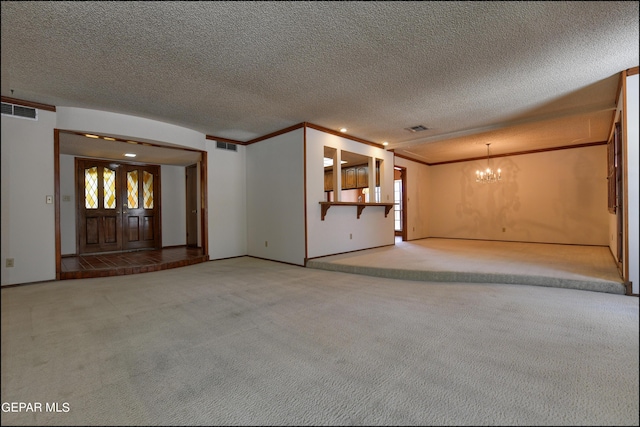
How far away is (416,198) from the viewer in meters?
8.05

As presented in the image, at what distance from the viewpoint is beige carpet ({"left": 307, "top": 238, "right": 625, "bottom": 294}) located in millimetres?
3312

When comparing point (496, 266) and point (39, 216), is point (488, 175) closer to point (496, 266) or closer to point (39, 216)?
point (496, 266)

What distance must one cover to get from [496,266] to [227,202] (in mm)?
4726

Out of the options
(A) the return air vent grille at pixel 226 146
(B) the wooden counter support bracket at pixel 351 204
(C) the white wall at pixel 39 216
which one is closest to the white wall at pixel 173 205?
(A) the return air vent grille at pixel 226 146

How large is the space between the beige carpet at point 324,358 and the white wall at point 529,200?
4.52 meters

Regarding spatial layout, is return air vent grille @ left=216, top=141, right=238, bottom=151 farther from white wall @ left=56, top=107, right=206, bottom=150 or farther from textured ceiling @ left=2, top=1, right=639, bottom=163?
textured ceiling @ left=2, top=1, right=639, bottom=163

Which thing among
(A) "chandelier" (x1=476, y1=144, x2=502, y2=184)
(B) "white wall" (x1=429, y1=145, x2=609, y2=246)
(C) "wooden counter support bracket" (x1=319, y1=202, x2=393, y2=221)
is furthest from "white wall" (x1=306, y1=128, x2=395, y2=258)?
(B) "white wall" (x1=429, y1=145, x2=609, y2=246)

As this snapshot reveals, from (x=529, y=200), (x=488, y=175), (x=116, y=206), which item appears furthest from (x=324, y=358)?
(x=529, y=200)

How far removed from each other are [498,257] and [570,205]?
3.28 meters

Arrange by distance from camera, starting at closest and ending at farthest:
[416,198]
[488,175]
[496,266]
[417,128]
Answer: [496,266]
[417,128]
[488,175]
[416,198]

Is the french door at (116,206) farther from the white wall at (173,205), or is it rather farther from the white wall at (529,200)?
the white wall at (529,200)

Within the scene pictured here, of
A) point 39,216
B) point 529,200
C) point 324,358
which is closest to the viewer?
point 324,358

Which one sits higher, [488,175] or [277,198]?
[488,175]

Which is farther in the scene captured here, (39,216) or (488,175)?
(488,175)
